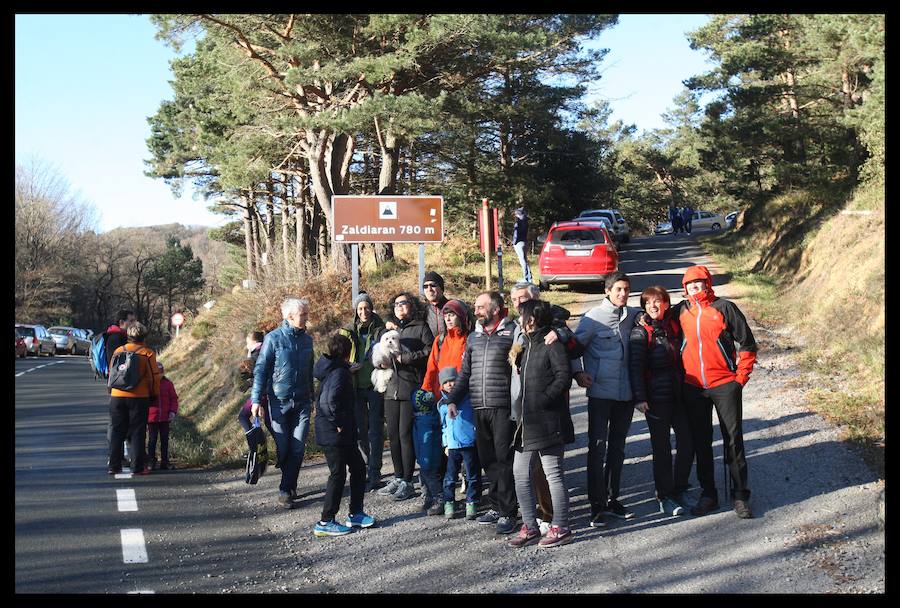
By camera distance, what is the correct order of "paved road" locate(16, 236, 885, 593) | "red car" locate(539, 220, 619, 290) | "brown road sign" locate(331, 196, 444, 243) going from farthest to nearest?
1. "red car" locate(539, 220, 619, 290)
2. "brown road sign" locate(331, 196, 444, 243)
3. "paved road" locate(16, 236, 885, 593)

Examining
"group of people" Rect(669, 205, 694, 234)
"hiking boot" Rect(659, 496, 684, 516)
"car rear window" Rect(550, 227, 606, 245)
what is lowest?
"hiking boot" Rect(659, 496, 684, 516)

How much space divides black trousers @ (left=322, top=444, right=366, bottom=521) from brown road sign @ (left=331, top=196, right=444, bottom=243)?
735 cm

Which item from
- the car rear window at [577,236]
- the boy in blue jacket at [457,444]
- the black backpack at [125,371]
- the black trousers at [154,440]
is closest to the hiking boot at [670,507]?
the boy in blue jacket at [457,444]

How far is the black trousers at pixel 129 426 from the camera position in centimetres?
1037

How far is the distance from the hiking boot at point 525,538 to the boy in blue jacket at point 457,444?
0.80 m

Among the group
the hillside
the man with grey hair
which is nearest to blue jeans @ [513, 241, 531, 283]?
the hillside

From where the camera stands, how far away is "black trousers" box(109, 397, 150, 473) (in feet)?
34.0

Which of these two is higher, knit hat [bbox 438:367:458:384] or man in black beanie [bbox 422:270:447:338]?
man in black beanie [bbox 422:270:447:338]

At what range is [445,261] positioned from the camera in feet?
85.1

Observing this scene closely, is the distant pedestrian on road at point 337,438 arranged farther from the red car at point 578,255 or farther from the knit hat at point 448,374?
the red car at point 578,255

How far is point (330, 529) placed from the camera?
24.6 ft

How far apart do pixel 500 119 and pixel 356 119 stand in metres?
10.2

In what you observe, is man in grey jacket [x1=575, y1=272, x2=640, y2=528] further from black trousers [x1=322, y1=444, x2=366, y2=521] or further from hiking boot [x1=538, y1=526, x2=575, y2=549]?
black trousers [x1=322, y1=444, x2=366, y2=521]

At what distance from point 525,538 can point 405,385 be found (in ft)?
6.66
